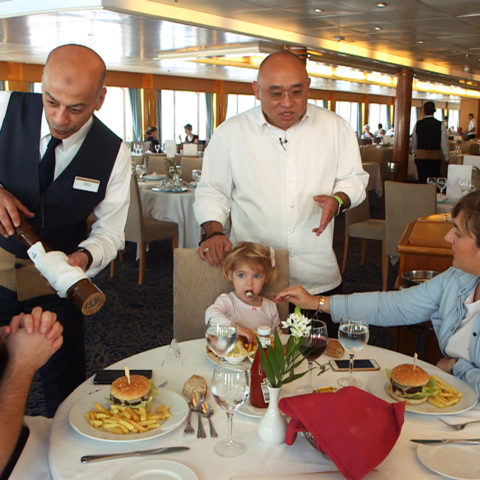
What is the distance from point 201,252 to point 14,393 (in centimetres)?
108

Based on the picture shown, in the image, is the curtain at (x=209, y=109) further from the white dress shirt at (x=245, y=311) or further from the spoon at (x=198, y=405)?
the spoon at (x=198, y=405)

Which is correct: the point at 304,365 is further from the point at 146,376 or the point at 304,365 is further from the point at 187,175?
the point at 187,175

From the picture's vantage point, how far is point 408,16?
7.90 meters

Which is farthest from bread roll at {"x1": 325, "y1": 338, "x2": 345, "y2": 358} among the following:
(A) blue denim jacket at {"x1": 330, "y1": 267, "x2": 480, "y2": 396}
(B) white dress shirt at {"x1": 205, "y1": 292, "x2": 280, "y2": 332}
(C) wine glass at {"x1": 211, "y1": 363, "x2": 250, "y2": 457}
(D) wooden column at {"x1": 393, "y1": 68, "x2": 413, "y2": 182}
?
(D) wooden column at {"x1": 393, "y1": 68, "x2": 413, "y2": 182}

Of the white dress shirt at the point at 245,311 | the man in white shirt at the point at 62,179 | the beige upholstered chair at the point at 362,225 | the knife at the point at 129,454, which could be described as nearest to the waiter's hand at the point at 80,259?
the man in white shirt at the point at 62,179

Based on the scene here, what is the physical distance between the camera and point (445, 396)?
1544 mm

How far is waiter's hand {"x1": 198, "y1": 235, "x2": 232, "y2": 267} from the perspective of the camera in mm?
2287

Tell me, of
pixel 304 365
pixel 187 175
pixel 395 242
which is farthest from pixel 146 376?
pixel 187 175

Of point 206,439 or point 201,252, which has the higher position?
point 201,252

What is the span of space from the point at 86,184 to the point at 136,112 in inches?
699

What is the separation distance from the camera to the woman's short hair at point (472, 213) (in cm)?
180

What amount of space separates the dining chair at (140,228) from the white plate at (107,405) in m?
3.89

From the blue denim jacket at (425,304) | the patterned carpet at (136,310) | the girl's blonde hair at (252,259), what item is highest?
the girl's blonde hair at (252,259)

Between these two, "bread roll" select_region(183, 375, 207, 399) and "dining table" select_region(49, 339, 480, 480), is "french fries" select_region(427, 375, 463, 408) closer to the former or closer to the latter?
"dining table" select_region(49, 339, 480, 480)
